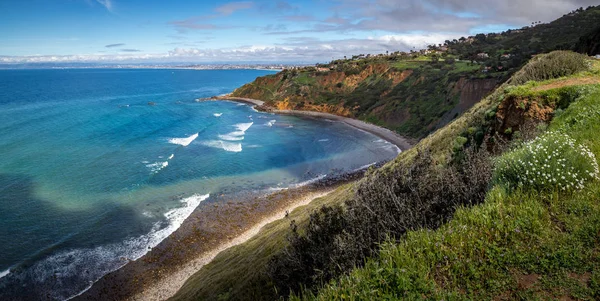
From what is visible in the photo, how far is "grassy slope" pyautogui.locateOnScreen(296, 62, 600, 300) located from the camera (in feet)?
16.2

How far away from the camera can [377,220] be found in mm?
8453

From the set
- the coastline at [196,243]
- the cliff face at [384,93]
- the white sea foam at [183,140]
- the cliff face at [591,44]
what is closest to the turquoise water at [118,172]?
the white sea foam at [183,140]

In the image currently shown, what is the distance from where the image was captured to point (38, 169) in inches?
1686

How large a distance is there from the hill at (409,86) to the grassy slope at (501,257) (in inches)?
2057

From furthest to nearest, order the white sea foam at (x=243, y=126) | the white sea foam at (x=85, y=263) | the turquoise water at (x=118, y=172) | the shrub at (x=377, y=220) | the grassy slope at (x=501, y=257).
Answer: the white sea foam at (x=243, y=126) → the turquoise water at (x=118, y=172) → the white sea foam at (x=85, y=263) → the shrub at (x=377, y=220) → the grassy slope at (x=501, y=257)

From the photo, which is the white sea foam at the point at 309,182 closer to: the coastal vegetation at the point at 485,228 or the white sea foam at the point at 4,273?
the coastal vegetation at the point at 485,228

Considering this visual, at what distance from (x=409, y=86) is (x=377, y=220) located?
8373 cm

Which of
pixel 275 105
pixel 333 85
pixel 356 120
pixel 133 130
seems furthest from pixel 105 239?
pixel 333 85

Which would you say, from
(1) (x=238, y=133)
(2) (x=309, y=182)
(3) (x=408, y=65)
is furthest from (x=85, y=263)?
(3) (x=408, y=65)

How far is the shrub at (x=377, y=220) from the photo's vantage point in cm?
753

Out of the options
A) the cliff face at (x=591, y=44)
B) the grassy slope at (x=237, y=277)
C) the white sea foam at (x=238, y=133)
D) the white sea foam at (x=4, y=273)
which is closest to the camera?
the grassy slope at (x=237, y=277)

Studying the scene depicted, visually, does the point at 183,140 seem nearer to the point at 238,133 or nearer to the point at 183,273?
the point at 238,133

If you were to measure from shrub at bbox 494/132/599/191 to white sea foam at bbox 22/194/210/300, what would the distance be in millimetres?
26175

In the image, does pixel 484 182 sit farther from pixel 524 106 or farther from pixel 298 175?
pixel 298 175
